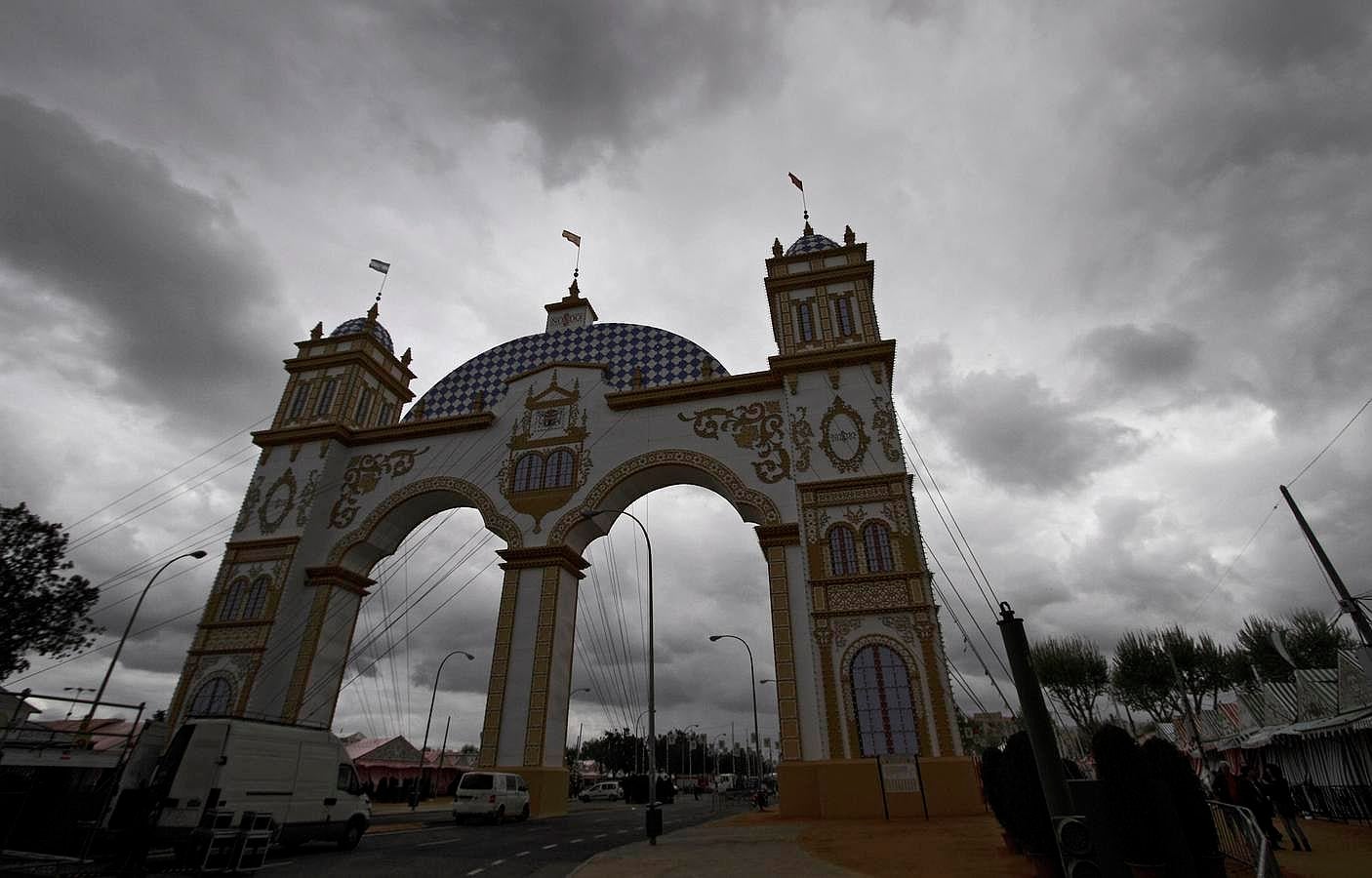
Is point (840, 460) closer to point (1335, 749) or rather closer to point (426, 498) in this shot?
point (1335, 749)

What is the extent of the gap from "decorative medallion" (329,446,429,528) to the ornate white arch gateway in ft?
0.29

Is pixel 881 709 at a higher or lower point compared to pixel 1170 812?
higher

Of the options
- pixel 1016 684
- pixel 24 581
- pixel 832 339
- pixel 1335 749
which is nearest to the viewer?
pixel 1016 684

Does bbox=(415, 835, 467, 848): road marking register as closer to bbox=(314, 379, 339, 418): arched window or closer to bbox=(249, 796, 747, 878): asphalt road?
bbox=(249, 796, 747, 878): asphalt road

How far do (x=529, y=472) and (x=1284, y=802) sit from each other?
72.8ft

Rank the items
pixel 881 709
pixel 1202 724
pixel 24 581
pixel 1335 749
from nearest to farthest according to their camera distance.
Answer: pixel 1335 749 → pixel 881 709 → pixel 24 581 → pixel 1202 724

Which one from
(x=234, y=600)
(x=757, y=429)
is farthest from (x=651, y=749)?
(x=234, y=600)

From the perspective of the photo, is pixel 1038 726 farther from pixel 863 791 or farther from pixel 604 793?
pixel 604 793

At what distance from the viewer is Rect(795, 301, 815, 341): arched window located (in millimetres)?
23797

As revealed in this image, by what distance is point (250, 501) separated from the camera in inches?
1035

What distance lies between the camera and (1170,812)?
253 inches

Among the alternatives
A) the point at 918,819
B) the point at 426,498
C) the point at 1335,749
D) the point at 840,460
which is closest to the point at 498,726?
the point at 426,498

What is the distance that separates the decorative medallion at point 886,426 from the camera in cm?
2091

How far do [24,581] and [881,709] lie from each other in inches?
1061
